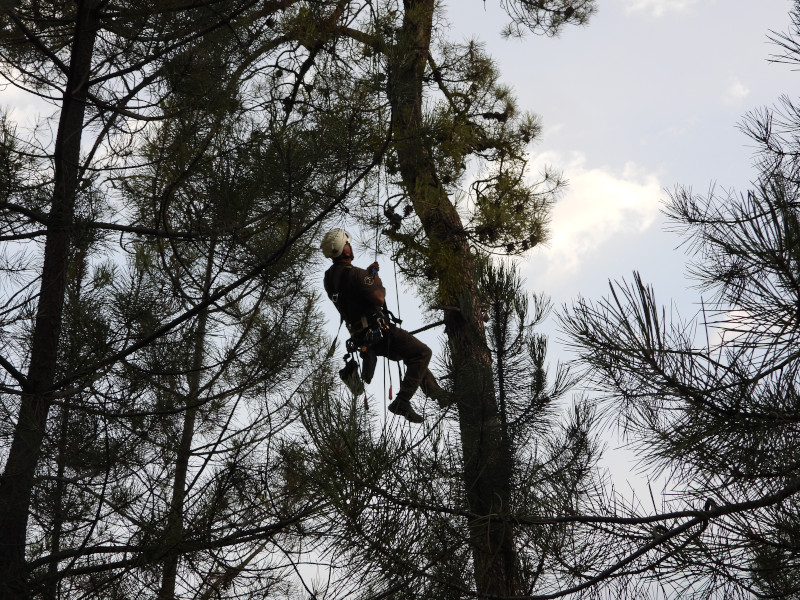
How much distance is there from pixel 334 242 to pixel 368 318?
2.03ft

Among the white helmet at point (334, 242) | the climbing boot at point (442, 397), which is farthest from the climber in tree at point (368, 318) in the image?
the climbing boot at point (442, 397)

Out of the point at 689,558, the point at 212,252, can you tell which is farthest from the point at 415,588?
the point at 212,252

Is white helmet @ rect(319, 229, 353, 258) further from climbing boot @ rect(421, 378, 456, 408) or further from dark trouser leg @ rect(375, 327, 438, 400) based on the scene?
climbing boot @ rect(421, 378, 456, 408)

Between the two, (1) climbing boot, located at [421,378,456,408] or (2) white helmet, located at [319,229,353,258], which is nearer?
(1) climbing boot, located at [421,378,456,408]

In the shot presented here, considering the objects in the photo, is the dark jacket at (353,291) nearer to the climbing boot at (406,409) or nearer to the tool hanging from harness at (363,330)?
the tool hanging from harness at (363,330)

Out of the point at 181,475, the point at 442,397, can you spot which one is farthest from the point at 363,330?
the point at 181,475

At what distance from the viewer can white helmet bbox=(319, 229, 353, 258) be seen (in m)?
6.05

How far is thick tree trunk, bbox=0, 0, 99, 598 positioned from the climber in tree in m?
1.83

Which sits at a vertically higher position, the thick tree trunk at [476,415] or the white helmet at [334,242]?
the white helmet at [334,242]

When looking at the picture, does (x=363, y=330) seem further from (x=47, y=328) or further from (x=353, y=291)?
(x=47, y=328)

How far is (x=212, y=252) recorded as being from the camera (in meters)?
4.89

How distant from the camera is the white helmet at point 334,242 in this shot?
19.9 ft

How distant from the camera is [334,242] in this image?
606 cm

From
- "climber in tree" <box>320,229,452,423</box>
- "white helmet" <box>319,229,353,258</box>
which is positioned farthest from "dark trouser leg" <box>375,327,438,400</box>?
"white helmet" <box>319,229,353,258</box>
